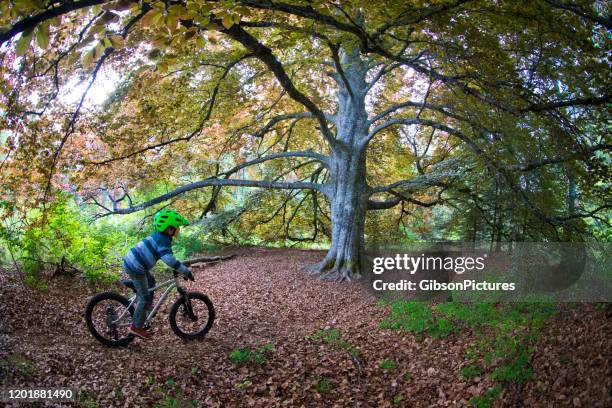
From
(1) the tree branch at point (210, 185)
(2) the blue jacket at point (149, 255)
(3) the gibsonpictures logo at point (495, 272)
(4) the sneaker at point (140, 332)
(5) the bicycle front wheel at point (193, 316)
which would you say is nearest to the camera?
(2) the blue jacket at point (149, 255)

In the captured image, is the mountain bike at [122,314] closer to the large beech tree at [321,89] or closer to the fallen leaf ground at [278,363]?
the fallen leaf ground at [278,363]

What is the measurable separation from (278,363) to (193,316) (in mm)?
1422

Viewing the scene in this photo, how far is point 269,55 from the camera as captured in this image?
6.50 m

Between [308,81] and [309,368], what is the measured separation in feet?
33.1

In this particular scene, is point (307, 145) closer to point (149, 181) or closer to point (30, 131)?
point (149, 181)

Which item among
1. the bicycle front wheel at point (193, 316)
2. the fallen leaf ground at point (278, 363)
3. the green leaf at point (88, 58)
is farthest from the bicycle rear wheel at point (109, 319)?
the green leaf at point (88, 58)

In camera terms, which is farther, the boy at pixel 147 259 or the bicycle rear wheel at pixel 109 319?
the bicycle rear wheel at pixel 109 319

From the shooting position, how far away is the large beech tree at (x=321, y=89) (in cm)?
401

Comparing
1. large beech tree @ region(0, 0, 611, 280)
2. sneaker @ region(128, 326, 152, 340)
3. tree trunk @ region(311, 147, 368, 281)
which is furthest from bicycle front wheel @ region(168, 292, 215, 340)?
tree trunk @ region(311, 147, 368, 281)

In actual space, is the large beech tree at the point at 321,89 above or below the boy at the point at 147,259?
above

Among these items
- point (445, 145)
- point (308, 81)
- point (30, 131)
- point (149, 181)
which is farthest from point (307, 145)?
point (30, 131)

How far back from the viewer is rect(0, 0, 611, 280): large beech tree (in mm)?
4012

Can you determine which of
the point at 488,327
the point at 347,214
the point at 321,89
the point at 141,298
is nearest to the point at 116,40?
the point at 141,298

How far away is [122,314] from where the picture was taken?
18.9ft
